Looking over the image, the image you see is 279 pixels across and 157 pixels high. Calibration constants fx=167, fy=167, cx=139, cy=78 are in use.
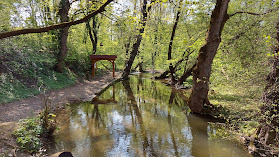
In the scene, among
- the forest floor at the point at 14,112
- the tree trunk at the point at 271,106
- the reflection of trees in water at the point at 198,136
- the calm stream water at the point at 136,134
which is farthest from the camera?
the reflection of trees in water at the point at 198,136

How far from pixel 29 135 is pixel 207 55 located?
633cm

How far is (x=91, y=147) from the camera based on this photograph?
444 centimetres

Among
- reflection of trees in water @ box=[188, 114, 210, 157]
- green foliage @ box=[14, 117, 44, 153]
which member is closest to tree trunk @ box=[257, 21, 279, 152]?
reflection of trees in water @ box=[188, 114, 210, 157]

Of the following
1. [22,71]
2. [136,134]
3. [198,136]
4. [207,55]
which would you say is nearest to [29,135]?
[136,134]

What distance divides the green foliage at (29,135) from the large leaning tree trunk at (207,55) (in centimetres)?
560

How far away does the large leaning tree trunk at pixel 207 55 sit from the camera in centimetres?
639

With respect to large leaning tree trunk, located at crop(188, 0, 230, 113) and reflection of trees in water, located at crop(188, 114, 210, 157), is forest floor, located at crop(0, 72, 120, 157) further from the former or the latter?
large leaning tree trunk, located at crop(188, 0, 230, 113)

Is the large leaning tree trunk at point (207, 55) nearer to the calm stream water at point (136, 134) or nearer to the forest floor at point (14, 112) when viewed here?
the calm stream water at point (136, 134)

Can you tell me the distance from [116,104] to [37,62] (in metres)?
6.06

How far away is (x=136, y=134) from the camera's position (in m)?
5.43

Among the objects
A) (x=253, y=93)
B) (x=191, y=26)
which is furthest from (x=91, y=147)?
(x=191, y=26)

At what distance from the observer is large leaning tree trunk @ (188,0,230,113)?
6387mm

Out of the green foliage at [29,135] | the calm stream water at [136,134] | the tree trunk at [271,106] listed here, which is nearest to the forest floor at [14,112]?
the green foliage at [29,135]

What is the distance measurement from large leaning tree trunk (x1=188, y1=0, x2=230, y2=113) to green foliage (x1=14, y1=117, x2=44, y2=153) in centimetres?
560
